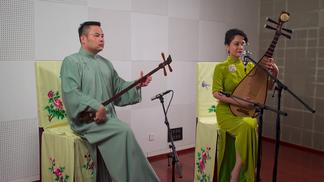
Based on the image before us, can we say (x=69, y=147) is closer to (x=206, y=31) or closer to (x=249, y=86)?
(x=249, y=86)

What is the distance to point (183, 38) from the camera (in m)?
3.86

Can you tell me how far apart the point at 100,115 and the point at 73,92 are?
237 mm

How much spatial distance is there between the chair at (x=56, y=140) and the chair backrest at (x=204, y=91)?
1.08 meters

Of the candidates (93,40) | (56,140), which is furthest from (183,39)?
(56,140)

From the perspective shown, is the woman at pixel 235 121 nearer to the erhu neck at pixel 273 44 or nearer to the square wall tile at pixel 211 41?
the erhu neck at pixel 273 44

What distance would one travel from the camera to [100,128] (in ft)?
7.32

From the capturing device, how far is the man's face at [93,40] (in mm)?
2375

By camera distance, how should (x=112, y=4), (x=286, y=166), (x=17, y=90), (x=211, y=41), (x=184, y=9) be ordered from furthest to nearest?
(x=211, y=41), (x=184, y=9), (x=286, y=166), (x=112, y=4), (x=17, y=90)

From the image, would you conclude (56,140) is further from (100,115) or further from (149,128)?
(149,128)

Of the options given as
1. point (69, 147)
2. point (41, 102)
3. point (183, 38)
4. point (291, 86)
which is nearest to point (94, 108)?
point (69, 147)

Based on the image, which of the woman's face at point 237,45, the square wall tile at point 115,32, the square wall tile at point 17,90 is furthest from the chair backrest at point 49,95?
the woman's face at point 237,45

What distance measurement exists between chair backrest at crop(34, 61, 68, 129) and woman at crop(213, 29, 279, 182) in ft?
3.91

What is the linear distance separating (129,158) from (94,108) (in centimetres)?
41

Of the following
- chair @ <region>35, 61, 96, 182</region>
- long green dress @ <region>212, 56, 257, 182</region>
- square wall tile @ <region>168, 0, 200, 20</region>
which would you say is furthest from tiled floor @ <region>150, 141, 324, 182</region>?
square wall tile @ <region>168, 0, 200, 20</region>
